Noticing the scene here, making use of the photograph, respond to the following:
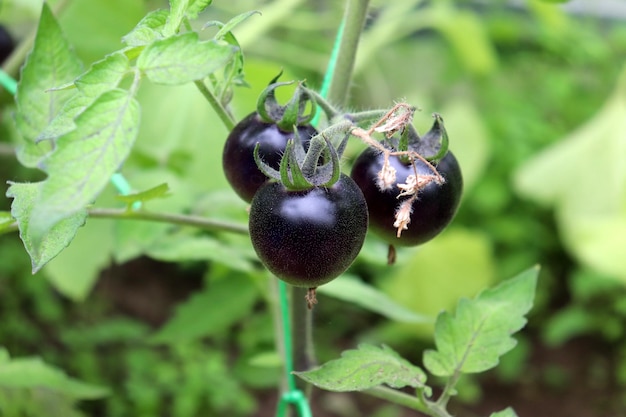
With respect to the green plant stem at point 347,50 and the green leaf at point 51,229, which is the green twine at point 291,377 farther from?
the green leaf at point 51,229

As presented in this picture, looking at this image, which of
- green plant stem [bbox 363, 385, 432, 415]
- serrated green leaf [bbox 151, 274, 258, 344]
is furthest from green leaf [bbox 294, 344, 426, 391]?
serrated green leaf [bbox 151, 274, 258, 344]

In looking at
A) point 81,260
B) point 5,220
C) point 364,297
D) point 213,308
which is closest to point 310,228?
point 5,220

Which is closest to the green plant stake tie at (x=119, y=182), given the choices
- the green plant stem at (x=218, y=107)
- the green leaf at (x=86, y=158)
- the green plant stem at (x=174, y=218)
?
the green plant stem at (x=174, y=218)

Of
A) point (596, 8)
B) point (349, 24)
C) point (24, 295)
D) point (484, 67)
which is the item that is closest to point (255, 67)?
point (349, 24)

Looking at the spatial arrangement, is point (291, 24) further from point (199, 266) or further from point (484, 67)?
point (199, 266)

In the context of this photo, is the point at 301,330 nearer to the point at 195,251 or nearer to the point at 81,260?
the point at 195,251

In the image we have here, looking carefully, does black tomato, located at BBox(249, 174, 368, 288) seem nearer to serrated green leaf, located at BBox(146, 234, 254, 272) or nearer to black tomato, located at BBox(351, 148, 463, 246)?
black tomato, located at BBox(351, 148, 463, 246)
